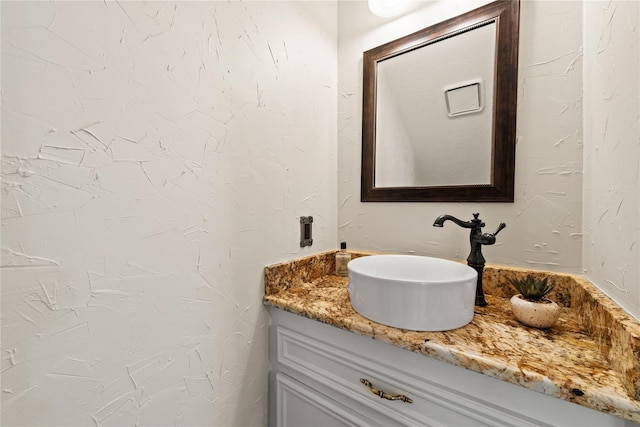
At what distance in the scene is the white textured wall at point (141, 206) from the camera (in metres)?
0.45

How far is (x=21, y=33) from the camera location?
438 millimetres

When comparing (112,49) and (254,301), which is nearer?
(112,49)

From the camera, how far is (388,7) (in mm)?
1031

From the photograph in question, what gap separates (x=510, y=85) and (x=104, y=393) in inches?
53.0

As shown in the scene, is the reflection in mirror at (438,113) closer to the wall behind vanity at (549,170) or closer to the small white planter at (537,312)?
the wall behind vanity at (549,170)

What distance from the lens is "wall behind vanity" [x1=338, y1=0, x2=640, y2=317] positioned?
1.74 feet

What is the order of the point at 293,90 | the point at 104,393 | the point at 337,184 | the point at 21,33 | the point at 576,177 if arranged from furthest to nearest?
the point at 337,184, the point at 293,90, the point at 576,177, the point at 104,393, the point at 21,33

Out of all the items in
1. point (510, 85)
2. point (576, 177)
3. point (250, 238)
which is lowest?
point (250, 238)

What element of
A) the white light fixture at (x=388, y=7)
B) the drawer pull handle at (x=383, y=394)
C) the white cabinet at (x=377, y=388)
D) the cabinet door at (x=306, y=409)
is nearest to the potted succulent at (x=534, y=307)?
the white cabinet at (x=377, y=388)

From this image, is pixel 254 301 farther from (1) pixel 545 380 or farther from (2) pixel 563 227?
(2) pixel 563 227

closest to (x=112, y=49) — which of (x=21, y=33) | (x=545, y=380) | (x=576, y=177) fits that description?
(x=21, y=33)

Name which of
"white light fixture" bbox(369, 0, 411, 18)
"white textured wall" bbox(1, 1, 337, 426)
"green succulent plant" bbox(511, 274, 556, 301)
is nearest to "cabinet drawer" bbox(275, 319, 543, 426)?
"white textured wall" bbox(1, 1, 337, 426)

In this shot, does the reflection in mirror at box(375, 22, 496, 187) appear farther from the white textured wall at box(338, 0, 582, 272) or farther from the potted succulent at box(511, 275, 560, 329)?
the potted succulent at box(511, 275, 560, 329)

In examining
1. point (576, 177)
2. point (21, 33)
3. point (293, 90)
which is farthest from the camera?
point (293, 90)
